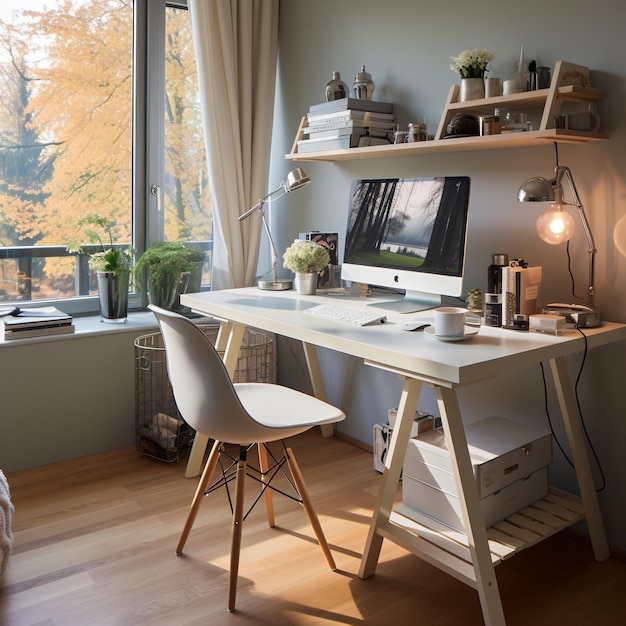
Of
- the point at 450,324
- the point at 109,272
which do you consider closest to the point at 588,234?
the point at 450,324

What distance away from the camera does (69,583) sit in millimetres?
1970

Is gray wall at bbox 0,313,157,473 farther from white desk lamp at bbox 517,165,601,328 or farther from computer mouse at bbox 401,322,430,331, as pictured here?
white desk lamp at bbox 517,165,601,328

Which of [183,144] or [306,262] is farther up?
[183,144]

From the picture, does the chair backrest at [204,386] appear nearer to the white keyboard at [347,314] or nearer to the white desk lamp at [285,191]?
the white keyboard at [347,314]

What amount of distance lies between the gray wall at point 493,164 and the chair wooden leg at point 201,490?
3.22 ft

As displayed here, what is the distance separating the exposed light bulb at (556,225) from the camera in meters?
1.99

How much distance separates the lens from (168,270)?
306cm

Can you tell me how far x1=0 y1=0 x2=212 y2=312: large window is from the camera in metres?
2.93

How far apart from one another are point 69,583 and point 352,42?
2.25 m

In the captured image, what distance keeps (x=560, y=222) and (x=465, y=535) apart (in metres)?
0.92

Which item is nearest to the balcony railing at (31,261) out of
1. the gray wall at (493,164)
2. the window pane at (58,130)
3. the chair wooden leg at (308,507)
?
the window pane at (58,130)

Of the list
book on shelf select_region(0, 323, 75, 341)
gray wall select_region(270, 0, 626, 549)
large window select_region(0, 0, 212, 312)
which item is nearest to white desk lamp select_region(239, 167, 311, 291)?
gray wall select_region(270, 0, 626, 549)

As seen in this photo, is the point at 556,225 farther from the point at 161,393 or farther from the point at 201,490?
the point at 161,393

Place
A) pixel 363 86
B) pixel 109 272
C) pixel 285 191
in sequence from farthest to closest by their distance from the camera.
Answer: pixel 109 272 → pixel 285 191 → pixel 363 86
